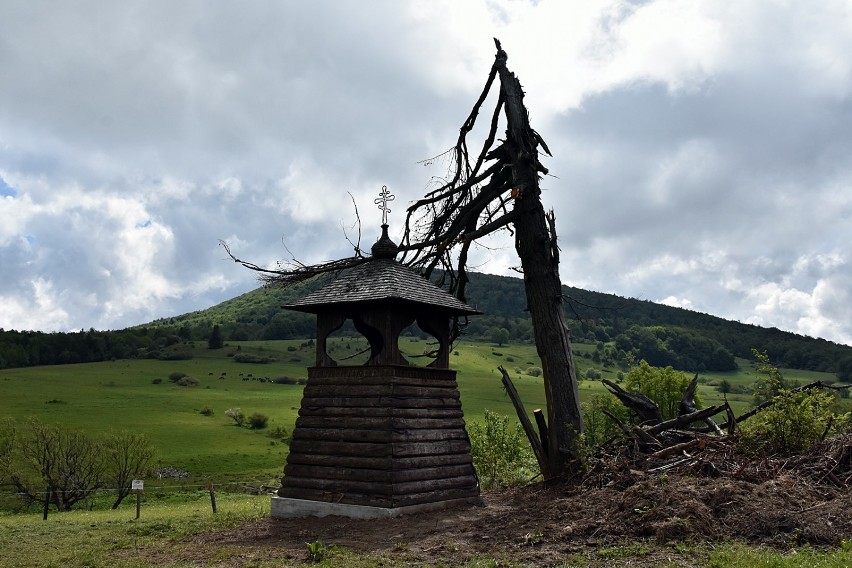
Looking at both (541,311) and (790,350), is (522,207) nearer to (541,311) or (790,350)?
(541,311)

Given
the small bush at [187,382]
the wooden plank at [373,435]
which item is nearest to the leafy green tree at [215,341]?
the small bush at [187,382]

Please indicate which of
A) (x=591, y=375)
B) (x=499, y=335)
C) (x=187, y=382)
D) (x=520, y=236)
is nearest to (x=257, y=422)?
(x=187, y=382)

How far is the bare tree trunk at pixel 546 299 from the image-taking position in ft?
47.1

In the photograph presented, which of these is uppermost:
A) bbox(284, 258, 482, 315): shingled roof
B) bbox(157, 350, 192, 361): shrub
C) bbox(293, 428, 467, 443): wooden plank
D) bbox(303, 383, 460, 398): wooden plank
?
bbox(157, 350, 192, 361): shrub

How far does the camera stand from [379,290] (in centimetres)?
1305

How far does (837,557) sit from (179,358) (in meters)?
133

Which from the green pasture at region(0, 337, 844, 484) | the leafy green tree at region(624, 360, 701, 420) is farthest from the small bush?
the leafy green tree at region(624, 360, 701, 420)

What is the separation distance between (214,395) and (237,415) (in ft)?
56.9

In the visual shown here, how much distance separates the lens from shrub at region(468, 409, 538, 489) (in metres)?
19.6

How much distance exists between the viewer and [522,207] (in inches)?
591

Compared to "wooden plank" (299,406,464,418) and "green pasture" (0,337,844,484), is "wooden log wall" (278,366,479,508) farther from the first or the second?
"green pasture" (0,337,844,484)

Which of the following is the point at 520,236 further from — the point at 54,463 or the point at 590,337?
the point at 590,337

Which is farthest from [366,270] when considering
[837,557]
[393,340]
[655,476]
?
[837,557]

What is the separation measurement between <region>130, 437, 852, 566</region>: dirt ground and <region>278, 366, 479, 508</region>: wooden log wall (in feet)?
1.79
